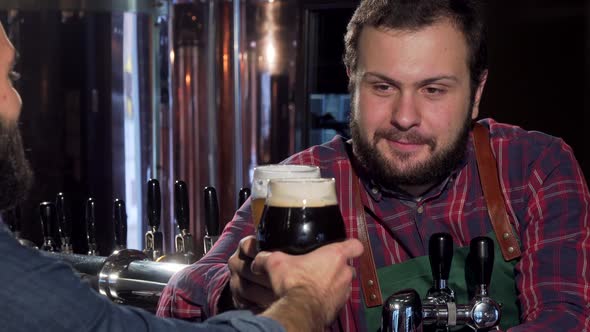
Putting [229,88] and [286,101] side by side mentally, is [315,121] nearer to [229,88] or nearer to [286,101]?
[286,101]

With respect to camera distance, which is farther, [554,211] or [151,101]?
[151,101]

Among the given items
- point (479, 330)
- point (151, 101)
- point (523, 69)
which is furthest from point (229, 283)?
point (151, 101)

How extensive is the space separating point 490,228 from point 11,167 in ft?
3.70

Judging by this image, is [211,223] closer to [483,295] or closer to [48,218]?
[48,218]

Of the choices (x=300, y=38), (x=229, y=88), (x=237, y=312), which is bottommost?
(x=237, y=312)

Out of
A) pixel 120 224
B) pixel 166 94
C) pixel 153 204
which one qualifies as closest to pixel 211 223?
pixel 153 204

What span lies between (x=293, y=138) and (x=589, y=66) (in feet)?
3.77

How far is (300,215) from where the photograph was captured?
1259mm

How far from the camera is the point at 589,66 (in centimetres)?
260

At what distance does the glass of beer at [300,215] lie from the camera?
1.26 m

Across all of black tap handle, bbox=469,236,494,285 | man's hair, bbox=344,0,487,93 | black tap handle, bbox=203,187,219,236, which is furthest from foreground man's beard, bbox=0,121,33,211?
black tap handle, bbox=203,187,219,236

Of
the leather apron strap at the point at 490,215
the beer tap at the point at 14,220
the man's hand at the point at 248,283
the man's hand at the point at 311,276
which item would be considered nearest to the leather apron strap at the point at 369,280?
the leather apron strap at the point at 490,215

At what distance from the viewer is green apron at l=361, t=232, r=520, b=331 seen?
6.01 feet

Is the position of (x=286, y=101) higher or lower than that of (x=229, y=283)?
higher
